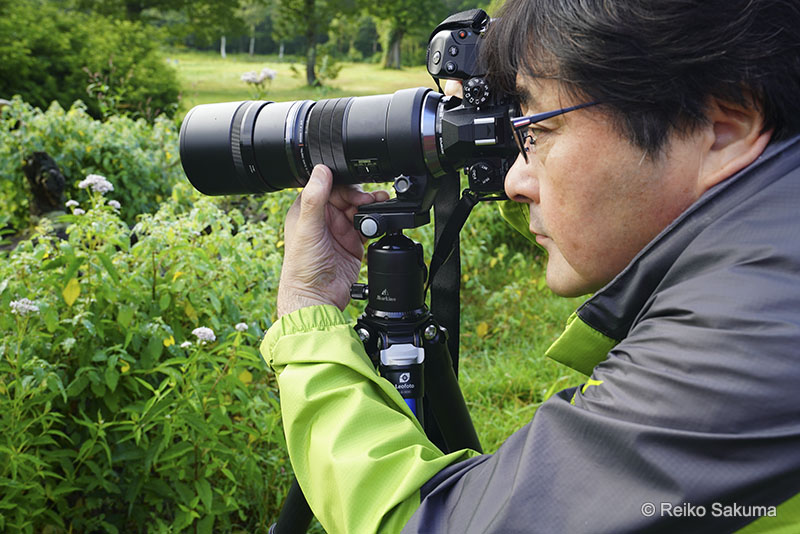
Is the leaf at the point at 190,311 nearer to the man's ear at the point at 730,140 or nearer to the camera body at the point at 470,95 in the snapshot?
the camera body at the point at 470,95

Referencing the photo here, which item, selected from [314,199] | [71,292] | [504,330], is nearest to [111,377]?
[71,292]

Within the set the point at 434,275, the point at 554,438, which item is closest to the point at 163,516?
the point at 434,275

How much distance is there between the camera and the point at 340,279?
1.55 metres

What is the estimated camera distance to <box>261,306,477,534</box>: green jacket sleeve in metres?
1.01

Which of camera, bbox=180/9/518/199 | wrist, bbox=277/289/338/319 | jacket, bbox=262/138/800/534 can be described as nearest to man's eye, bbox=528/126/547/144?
camera, bbox=180/9/518/199

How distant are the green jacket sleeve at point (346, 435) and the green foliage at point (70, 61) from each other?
744cm

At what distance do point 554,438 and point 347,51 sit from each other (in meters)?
33.5

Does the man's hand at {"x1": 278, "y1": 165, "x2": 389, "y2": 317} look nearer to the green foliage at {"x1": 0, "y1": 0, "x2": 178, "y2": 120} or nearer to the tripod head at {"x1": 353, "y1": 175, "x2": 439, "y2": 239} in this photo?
the tripod head at {"x1": 353, "y1": 175, "x2": 439, "y2": 239}

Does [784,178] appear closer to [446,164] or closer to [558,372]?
[446,164]

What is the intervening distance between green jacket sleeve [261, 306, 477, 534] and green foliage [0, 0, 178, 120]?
293 inches

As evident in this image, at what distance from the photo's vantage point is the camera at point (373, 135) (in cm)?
136

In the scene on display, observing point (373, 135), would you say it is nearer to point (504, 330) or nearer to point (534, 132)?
point (534, 132)

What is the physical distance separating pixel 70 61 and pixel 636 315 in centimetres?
953

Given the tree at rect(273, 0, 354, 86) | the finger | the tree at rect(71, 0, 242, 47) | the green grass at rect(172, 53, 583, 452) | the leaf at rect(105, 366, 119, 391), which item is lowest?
the green grass at rect(172, 53, 583, 452)
